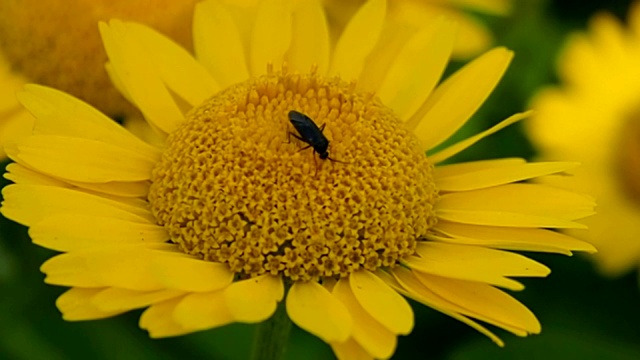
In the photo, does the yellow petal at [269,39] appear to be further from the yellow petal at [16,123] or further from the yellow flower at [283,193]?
the yellow petal at [16,123]

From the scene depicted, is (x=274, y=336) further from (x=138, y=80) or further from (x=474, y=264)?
(x=138, y=80)

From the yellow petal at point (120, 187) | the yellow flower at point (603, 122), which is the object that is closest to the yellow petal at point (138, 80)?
the yellow petal at point (120, 187)

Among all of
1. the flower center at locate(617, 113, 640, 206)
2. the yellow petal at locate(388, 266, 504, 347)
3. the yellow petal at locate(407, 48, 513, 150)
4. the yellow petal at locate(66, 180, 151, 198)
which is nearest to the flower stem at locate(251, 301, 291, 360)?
the yellow petal at locate(388, 266, 504, 347)

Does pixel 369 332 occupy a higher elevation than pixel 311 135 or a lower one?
lower

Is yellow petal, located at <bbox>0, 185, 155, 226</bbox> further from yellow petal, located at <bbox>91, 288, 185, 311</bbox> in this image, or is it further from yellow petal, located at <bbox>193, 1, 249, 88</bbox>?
yellow petal, located at <bbox>193, 1, 249, 88</bbox>

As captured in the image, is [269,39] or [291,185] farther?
[269,39]

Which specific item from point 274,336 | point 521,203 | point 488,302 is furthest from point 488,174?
point 274,336
